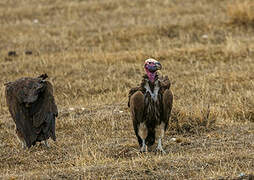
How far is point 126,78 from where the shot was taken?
11.4 m

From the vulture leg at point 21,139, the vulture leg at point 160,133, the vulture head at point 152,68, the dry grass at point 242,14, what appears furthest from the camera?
the dry grass at point 242,14

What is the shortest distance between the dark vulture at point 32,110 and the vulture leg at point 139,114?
1.01 metres

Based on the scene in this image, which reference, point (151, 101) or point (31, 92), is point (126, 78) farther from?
point (151, 101)

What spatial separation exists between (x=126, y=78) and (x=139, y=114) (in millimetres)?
4805

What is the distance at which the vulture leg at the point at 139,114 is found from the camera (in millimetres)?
6508

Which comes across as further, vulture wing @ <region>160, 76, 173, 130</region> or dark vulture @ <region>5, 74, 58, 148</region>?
dark vulture @ <region>5, 74, 58, 148</region>

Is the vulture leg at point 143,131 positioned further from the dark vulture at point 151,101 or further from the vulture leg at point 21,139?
the vulture leg at point 21,139

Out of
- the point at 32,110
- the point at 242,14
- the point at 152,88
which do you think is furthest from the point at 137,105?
the point at 242,14

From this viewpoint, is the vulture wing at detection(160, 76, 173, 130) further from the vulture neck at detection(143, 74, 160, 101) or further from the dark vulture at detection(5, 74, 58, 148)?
the dark vulture at detection(5, 74, 58, 148)

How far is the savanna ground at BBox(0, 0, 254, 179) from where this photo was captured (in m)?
6.19

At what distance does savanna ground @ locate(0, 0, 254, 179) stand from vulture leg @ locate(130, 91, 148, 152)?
0.24m

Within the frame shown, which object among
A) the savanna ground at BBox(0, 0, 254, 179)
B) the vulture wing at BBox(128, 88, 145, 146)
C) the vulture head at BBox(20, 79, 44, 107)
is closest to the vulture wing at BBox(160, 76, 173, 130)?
the vulture wing at BBox(128, 88, 145, 146)

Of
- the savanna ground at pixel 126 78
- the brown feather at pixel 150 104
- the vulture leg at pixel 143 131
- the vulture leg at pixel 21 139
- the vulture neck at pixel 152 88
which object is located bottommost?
the savanna ground at pixel 126 78

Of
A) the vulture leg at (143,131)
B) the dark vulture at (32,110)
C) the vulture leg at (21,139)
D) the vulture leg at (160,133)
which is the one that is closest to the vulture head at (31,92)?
the dark vulture at (32,110)
